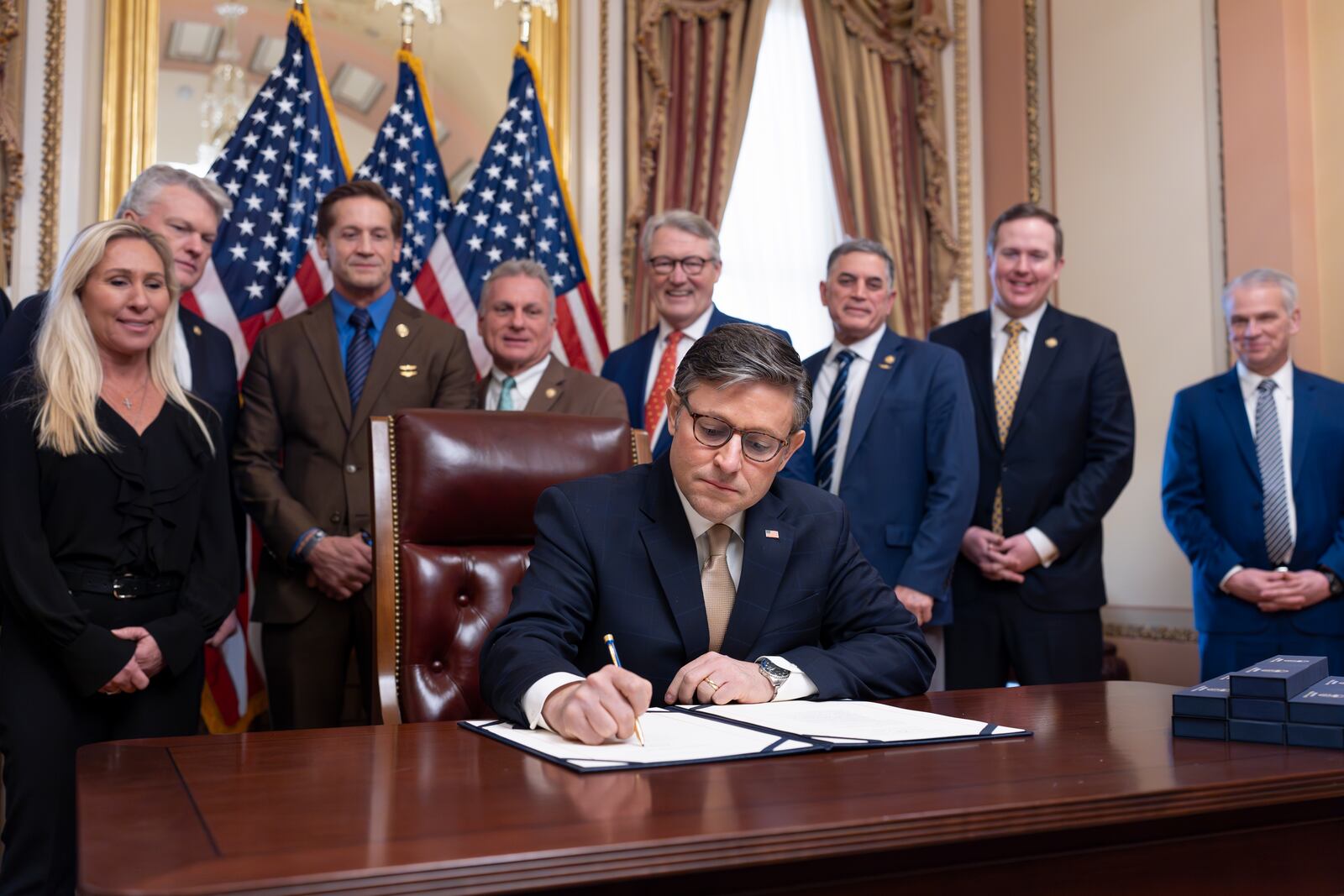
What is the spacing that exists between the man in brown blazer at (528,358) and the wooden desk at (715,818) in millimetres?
2080

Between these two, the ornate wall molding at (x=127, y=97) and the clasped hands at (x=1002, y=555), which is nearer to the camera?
the clasped hands at (x=1002, y=555)

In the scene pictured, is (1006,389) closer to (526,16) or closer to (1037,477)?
(1037,477)

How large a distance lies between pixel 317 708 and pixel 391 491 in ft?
4.27

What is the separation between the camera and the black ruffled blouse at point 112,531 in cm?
261

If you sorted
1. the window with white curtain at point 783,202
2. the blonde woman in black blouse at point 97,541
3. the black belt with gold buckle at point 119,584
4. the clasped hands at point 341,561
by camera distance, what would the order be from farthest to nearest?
the window with white curtain at point 783,202 < the clasped hands at point 341,561 < the black belt with gold buckle at point 119,584 < the blonde woman in black blouse at point 97,541

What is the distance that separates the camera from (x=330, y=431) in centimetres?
353

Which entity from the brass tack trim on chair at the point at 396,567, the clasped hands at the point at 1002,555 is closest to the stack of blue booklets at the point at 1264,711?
the brass tack trim on chair at the point at 396,567

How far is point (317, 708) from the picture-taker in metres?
3.45

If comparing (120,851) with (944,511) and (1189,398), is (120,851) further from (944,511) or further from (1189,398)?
(1189,398)

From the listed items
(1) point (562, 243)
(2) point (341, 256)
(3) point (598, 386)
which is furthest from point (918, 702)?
(1) point (562, 243)

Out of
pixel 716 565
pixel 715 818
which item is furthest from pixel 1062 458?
pixel 715 818

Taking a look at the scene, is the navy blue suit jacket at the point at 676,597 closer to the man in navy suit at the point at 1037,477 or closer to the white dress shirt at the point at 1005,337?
the man in navy suit at the point at 1037,477

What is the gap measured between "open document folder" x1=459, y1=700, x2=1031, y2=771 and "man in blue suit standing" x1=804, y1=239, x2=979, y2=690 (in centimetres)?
165

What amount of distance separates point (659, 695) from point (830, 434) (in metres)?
1.76
